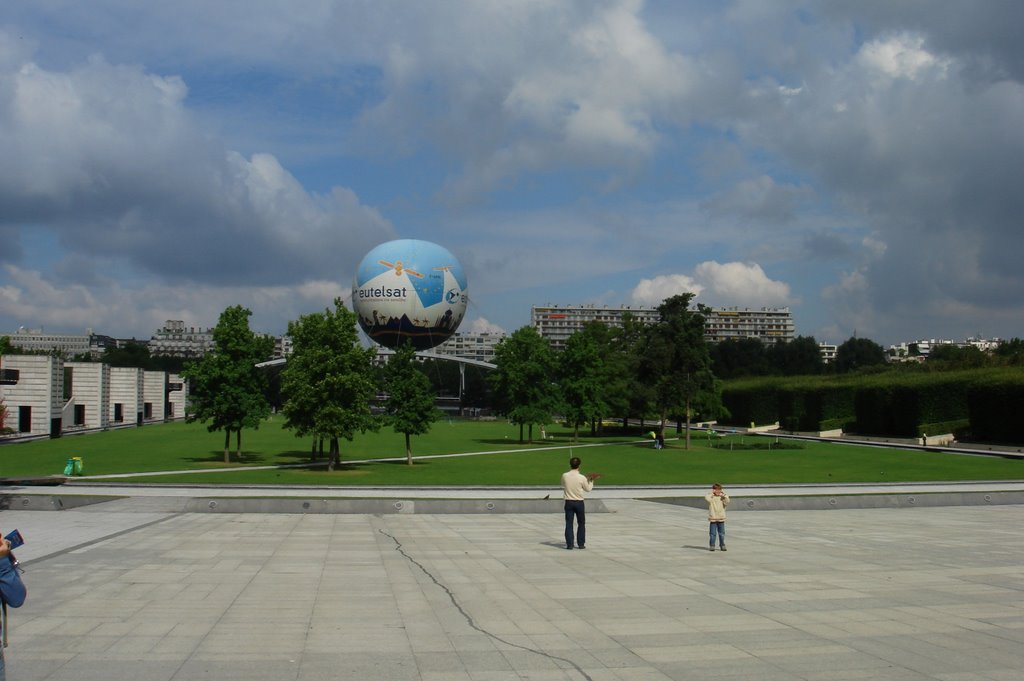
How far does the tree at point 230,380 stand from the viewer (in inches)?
1652

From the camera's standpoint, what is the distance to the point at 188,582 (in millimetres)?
12586

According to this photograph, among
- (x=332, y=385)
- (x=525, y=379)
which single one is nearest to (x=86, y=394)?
(x=525, y=379)

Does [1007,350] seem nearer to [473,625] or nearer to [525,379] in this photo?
[525,379]

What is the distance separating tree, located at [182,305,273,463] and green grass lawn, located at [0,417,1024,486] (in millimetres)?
2265

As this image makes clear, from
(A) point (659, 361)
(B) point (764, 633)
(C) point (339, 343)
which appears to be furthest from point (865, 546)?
(A) point (659, 361)

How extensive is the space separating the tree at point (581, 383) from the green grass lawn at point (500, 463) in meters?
3.43

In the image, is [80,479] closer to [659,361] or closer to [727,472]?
[727,472]

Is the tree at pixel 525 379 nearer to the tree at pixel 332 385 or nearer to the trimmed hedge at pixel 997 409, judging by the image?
the tree at pixel 332 385

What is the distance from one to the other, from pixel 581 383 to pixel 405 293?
104ft

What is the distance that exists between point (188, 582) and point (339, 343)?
26.6 meters

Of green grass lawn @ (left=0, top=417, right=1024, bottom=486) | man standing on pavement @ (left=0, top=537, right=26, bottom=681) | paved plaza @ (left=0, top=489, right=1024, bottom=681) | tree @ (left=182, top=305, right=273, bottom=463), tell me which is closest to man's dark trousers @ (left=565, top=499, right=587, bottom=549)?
paved plaza @ (left=0, top=489, right=1024, bottom=681)

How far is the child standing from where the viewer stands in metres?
16.4

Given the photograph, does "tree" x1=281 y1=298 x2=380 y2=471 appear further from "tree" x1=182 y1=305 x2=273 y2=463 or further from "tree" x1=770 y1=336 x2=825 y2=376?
"tree" x1=770 y1=336 x2=825 y2=376

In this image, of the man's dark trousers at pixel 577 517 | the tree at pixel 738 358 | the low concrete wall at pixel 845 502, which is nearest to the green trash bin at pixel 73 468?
the low concrete wall at pixel 845 502
